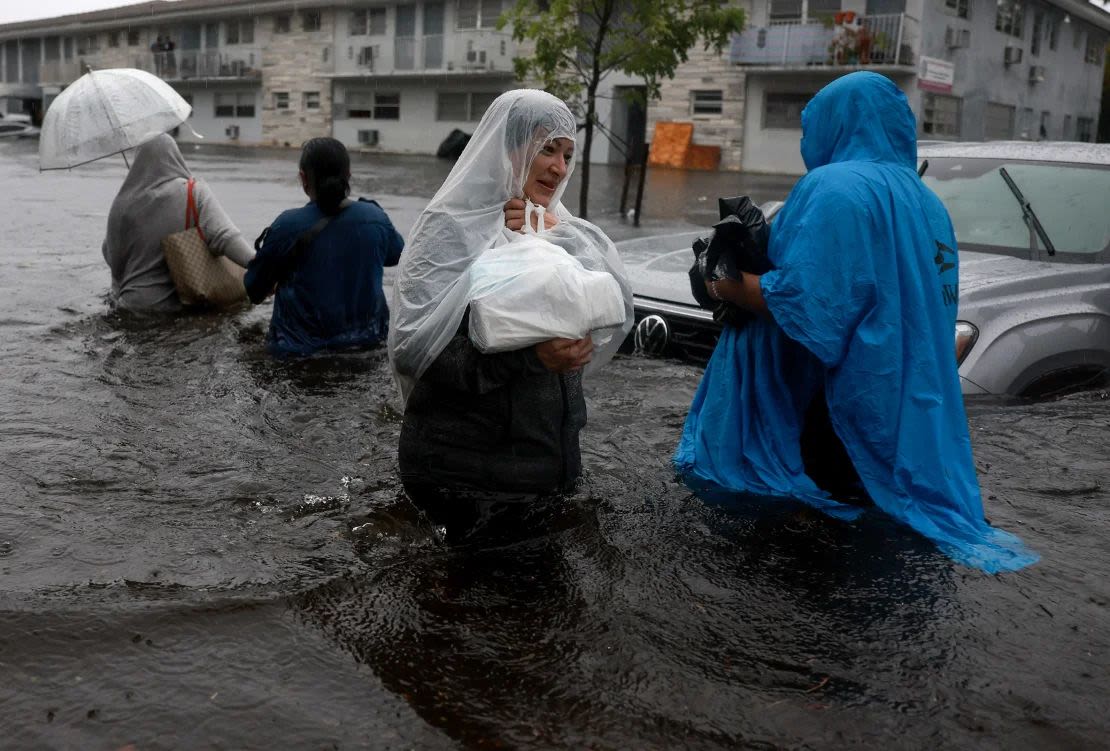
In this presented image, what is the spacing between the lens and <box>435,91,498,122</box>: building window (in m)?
38.5

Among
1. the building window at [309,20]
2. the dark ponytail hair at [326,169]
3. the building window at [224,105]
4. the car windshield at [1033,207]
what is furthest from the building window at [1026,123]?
the dark ponytail hair at [326,169]

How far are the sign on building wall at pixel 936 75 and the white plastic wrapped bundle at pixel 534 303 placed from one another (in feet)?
92.8

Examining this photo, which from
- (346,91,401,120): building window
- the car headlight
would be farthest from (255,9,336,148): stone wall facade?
the car headlight

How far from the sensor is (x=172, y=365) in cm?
641

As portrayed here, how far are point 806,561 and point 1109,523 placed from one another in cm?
147

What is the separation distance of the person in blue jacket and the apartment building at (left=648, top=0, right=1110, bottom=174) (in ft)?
76.0

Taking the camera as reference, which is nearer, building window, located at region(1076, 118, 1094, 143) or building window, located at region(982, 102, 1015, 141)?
building window, located at region(982, 102, 1015, 141)

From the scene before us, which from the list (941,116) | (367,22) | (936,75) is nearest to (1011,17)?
(941,116)

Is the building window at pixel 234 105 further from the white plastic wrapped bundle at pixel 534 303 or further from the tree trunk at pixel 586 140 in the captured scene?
the white plastic wrapped bundle at pixel 534 303

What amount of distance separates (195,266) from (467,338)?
461cm

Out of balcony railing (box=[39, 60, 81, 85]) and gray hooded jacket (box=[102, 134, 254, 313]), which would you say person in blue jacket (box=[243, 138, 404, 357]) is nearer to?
gray hooded jacket (box=[102, 134, 254, 313])

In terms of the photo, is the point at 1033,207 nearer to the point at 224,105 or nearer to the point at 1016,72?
the point at 1016,72

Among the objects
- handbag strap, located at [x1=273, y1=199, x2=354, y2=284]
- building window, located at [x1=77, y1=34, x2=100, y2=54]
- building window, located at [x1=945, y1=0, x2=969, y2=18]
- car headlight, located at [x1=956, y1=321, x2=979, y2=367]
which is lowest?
car headlight, located at [x1=956, y1=321, x2=979, y2=367]

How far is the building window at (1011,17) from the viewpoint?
32.0 m
